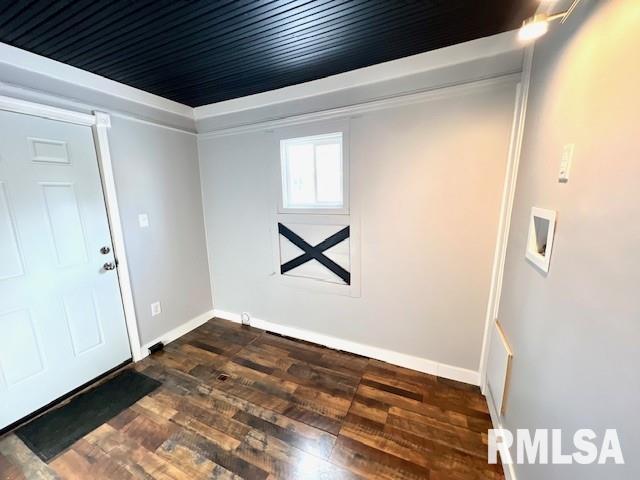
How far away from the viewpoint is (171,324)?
100 inches

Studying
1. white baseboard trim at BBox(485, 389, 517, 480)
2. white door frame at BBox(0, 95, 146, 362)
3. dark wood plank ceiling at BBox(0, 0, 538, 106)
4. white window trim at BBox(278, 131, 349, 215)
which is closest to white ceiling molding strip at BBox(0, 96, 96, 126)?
white door frame at BBox(0, 95, 146, 362)

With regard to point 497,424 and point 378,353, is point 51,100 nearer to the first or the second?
point 378,353

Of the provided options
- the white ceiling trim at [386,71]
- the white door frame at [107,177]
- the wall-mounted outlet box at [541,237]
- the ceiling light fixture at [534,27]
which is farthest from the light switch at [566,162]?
the white door frame at [107,177]

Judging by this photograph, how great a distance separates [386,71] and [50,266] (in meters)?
2.69

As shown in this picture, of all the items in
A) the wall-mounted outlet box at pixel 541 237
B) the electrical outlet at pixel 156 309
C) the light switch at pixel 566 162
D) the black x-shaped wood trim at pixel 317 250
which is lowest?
the electrical outlet at pixel 156 309

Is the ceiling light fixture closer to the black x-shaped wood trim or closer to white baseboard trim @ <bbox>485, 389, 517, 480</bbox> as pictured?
the black x-shaped wood trim

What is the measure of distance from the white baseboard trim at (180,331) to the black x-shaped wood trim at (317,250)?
122 cm

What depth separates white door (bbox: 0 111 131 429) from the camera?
61.2 inches

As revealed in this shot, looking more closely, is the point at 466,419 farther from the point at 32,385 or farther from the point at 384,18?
the point at 32,385

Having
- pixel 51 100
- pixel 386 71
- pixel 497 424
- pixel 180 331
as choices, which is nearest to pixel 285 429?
pixel 497 424

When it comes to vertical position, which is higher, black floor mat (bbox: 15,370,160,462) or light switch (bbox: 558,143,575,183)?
light switch (bbox: 558,143,575,183)

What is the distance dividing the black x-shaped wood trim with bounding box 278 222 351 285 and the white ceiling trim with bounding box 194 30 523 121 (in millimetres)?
1108

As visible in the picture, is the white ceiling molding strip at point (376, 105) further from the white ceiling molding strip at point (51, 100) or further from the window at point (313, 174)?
the white ceiling molding strip at point (51, 100)

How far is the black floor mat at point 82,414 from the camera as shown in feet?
4.97
